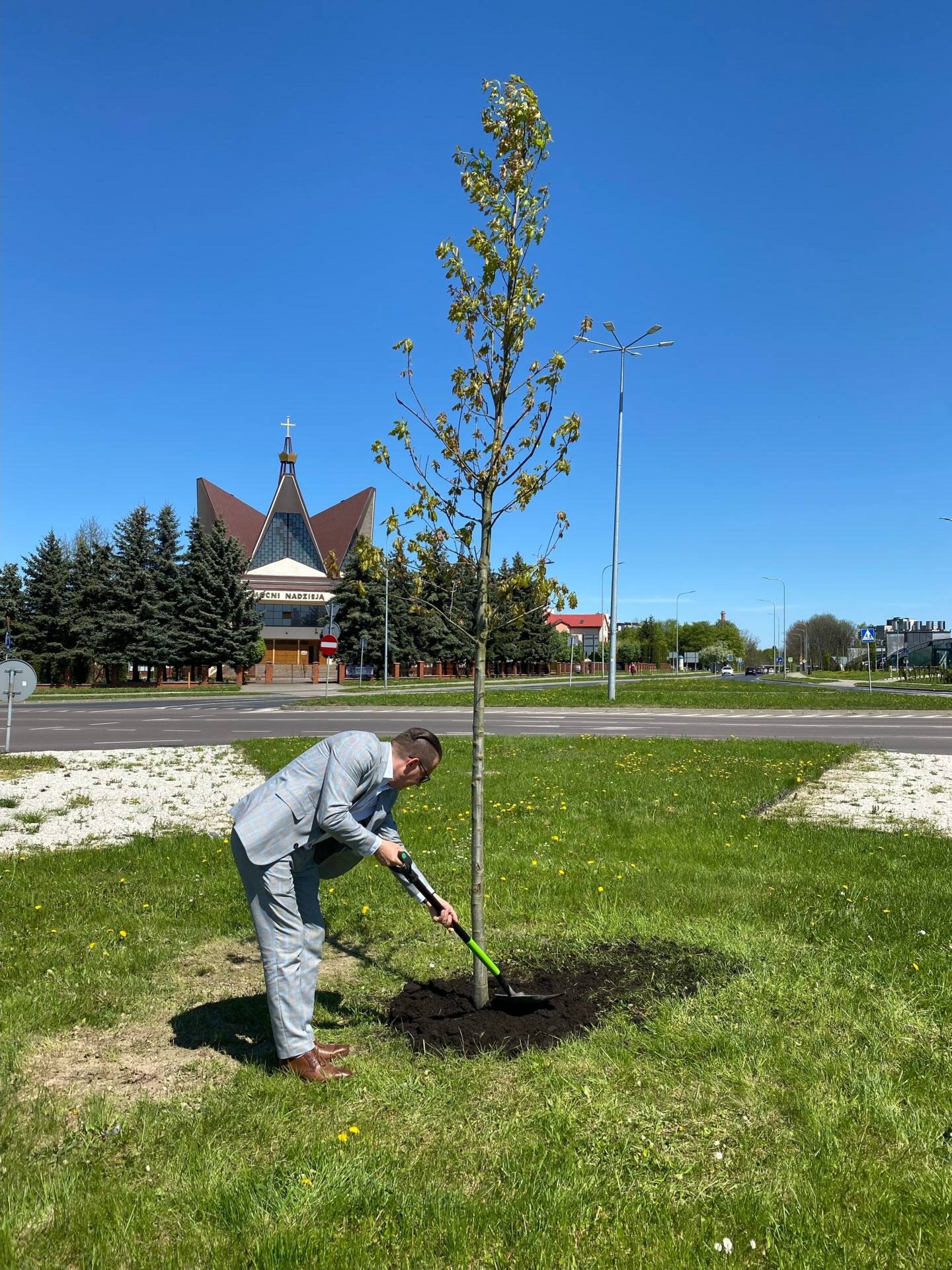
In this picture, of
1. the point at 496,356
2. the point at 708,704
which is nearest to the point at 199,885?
the point at 496,356

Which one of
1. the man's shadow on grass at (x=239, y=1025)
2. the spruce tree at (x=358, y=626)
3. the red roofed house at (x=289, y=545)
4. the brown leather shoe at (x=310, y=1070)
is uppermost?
the red roofed house at (x=289, y=545)

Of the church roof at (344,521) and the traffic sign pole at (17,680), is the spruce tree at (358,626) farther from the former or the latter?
the traffic sign pole at (17,680)

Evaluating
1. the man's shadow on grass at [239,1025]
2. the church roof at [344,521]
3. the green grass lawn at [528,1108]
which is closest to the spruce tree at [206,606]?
the church roof at [344,521]

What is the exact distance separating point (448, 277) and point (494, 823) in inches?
211

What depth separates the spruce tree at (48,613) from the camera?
48.5 m

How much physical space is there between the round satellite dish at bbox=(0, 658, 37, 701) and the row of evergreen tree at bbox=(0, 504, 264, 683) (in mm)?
35415

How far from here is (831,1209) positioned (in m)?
2.51

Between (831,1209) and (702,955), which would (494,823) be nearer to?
(702,955)

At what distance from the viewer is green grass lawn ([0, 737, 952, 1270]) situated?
7.90ft

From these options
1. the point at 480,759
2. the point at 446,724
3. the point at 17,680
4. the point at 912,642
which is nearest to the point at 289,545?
the point at 446,724

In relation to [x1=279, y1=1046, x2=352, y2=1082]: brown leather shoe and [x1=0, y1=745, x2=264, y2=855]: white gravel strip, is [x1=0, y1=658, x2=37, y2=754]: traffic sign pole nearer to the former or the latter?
[x1=0, y1=745, x2=264, y2=855]: white gravel strip

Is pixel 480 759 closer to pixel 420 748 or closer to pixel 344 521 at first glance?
pixel 420 748

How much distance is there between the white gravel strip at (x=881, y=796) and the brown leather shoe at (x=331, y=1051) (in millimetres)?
5965

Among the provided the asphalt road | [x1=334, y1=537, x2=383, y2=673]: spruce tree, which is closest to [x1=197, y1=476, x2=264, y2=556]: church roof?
[x1=334, y1=537, x2=383, y2=673]: spruce tree
